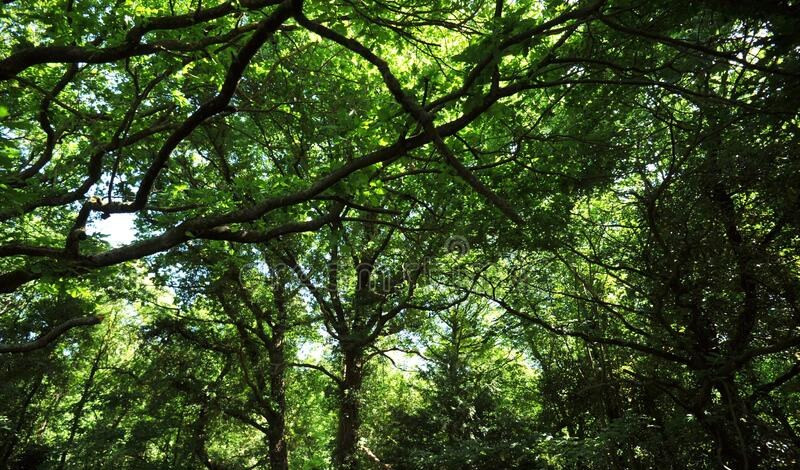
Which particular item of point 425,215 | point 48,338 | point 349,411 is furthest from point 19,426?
point 425,215

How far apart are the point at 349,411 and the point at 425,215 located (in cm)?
588

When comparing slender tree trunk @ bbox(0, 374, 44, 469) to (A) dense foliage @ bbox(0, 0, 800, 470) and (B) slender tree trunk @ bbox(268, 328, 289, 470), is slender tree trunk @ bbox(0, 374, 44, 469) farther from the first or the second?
(B) slender tree trunk @ bbox(268, 328, 289, 470)

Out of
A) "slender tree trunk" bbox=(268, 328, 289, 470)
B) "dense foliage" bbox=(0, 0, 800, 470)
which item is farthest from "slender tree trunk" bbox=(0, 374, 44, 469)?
"slender tree trunk" bbox=(268, 328, 289, 470)

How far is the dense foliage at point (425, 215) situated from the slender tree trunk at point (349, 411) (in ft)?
0.34

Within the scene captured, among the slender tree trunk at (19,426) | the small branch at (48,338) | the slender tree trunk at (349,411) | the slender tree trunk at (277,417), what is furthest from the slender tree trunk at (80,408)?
the small branch at (48,338)

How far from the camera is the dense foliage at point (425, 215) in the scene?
11.8ft

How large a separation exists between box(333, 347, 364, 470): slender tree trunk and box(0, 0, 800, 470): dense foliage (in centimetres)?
10

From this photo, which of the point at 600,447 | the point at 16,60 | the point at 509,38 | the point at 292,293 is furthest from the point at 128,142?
the point at 600,447

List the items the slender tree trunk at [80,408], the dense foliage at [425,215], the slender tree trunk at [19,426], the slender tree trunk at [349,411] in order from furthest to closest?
the slender tree trunk at [19,426] < the slender tree trunk at [80,408] < the slender tree trunk at [349,411] < the dense foliage at [425,215]

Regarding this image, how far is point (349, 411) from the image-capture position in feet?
36.6

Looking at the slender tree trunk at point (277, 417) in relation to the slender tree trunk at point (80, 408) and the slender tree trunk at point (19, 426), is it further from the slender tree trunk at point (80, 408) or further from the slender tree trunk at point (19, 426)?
the slender tree trunk at point (19, 426)

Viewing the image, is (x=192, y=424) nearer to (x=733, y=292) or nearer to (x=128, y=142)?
(x=128, y=142)

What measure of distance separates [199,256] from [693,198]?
942 centimetres

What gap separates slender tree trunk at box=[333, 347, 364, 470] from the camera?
1060 centimetres
